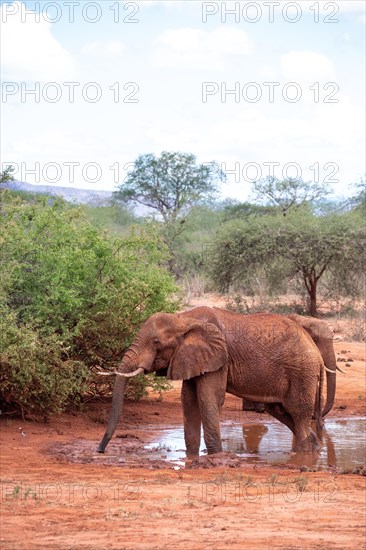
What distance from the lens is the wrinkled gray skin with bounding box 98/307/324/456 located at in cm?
1117

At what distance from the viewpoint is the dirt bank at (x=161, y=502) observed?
7066 mm

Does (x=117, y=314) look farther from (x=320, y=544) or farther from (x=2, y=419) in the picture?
(x=320, y=544)

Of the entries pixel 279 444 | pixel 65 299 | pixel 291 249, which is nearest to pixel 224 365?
pixel 279 444

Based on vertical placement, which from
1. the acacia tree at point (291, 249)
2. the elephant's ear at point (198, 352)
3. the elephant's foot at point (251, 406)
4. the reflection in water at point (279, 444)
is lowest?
the reflection in water at point (279, 444)

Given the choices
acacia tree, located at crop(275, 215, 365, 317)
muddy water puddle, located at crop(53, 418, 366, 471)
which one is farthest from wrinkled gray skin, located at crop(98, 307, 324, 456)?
acacia tree, located at crop(275, 215, 365, 317)

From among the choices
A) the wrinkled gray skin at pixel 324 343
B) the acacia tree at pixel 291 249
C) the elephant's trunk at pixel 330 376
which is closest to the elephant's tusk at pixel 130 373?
the wrinkled gray skin at pixel 324 343

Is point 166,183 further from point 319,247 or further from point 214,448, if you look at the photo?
point 214,448

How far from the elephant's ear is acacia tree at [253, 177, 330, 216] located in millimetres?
29600

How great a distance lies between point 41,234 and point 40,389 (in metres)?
2.41

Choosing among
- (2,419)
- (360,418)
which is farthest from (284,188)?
(2,419)

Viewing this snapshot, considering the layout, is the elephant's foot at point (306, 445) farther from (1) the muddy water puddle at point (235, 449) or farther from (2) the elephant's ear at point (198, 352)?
(2) the elephant's ear at point (198, 352)

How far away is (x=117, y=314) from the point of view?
44.4ft

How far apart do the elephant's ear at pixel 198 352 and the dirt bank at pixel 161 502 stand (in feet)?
3.30

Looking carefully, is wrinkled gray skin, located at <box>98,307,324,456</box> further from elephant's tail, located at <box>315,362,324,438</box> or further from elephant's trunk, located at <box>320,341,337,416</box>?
elephant's trunk, located at <box>320,341,337,416</box>
